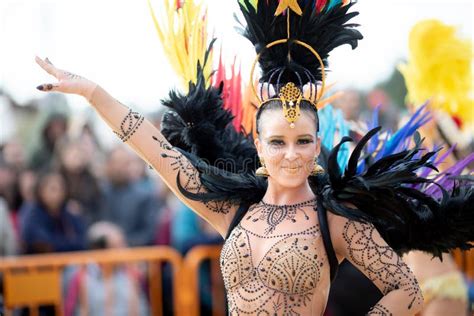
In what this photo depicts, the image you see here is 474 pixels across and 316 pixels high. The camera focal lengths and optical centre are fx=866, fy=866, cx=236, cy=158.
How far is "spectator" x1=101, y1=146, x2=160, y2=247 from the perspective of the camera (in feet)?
22.9

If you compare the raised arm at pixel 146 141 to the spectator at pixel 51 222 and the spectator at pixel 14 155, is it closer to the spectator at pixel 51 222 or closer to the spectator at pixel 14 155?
the spectator at pixel 51 222

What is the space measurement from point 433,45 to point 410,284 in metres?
2.87

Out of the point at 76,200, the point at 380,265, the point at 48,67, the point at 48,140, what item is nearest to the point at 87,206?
the point at 76,200

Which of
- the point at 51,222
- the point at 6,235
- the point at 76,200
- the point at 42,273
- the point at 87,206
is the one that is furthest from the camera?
the point at 87,206

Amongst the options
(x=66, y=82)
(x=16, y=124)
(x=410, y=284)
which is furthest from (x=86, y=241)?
(x=410, y=284)

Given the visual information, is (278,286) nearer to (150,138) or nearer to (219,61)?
(150,138)

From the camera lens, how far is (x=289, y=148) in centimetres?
338

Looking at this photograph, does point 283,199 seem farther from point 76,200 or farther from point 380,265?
point 76,200

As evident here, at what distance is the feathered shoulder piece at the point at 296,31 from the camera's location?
350cm

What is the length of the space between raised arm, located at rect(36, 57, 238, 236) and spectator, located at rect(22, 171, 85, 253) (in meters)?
3.03

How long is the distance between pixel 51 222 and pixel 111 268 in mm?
586

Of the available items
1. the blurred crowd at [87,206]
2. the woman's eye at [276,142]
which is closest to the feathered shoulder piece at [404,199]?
the woman's eye at [276,142]

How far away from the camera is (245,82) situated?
4250mm

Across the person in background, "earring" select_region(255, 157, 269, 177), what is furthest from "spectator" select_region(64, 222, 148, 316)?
"earring" select_region(255, 157, 269, 177)
